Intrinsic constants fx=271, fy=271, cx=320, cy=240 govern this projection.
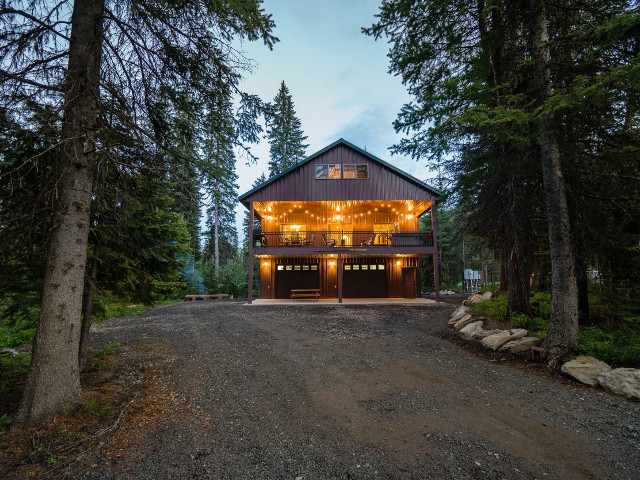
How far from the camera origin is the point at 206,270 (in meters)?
22.9

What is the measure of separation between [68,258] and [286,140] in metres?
29.1

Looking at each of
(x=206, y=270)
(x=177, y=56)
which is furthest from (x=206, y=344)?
(x=206, y=270)

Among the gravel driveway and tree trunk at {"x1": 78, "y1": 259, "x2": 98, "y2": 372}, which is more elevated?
tree trunk at {"x1": 78, "y1": 259, "x2": 98, "y2": 372}

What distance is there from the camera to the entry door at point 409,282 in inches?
687

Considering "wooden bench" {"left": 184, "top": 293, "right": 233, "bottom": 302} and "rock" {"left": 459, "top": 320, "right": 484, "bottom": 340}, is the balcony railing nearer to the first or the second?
"wooden bench" {"left": 184, "top": 293, "right": 233, "bottom": 302}

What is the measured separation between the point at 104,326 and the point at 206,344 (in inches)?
204

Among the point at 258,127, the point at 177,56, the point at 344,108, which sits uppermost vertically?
the point at 344,108

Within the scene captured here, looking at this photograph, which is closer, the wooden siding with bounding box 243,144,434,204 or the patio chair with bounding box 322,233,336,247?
the wooden siding with bounding box 243,144,434,204

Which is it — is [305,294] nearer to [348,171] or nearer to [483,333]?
[348,171]

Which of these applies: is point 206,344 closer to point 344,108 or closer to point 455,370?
point 455,370

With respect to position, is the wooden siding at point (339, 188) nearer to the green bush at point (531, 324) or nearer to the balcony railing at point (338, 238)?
the balcony railing at point (338, 238)

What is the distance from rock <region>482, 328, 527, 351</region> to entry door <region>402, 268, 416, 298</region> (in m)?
11.1

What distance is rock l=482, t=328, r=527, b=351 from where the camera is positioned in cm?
612

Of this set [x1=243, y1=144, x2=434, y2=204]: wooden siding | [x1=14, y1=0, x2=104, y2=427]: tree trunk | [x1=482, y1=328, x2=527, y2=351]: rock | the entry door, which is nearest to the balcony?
the entry door
